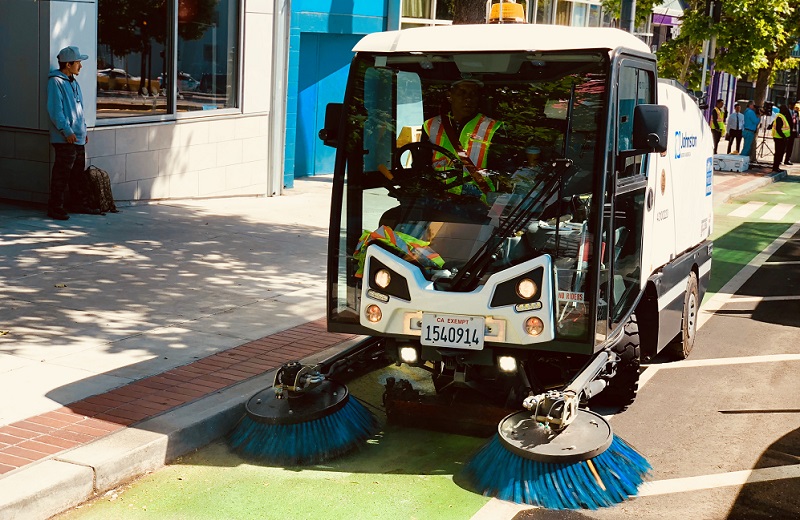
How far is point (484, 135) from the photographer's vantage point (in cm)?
657

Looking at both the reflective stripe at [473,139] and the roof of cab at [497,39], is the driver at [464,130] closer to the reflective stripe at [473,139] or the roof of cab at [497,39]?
the reflective stripe at [473,139]

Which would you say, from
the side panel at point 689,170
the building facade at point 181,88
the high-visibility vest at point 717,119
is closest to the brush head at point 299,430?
the side panel at point 689,170

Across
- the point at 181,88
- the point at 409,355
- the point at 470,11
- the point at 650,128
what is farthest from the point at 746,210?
the point at 409,355

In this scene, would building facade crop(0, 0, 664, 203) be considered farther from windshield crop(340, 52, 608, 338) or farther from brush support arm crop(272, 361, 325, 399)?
brush support arm crop(272, 361, 325, 399)

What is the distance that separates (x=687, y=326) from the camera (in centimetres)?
870

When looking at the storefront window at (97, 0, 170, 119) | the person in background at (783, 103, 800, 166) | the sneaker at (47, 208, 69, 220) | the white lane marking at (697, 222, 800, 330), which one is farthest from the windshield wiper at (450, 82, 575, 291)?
the person in background at (783, 103, 800, 166)

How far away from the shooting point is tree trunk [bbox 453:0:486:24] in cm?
1219

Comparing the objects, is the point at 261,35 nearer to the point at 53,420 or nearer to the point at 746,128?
the point at 53,420

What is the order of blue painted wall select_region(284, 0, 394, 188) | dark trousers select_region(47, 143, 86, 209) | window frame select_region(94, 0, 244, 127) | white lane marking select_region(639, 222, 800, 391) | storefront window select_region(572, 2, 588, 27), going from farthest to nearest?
storefront window select_region(572, 2, 588, 27), blue painted wall select_region(284, 0, 394, 188), window frame select_region(94, 0, 244, 127), dark trousers select_region(47, 143, 86, 209), white lane marking select_region(639, 222, 800, 391)

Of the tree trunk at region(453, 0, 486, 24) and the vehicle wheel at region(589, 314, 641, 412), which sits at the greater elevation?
the tree trunk at region(453, 0, 486, 24)

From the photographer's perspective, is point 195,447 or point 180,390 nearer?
point 195,447

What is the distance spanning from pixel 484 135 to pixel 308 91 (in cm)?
1224

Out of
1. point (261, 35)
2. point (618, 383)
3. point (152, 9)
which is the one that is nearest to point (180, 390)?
point (618, 383)

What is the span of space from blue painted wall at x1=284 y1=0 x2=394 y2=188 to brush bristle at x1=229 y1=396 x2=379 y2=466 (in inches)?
435
